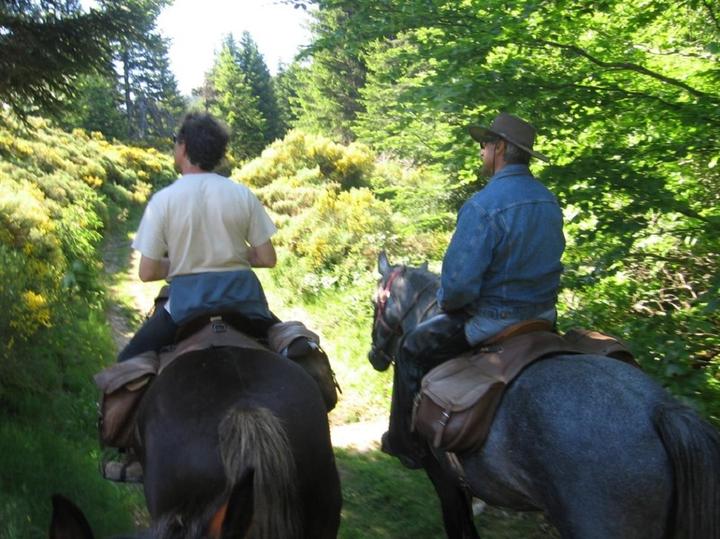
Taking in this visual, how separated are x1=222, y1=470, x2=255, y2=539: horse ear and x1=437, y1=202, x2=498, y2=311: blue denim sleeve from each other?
178 centimetres

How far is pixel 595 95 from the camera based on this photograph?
456 cm

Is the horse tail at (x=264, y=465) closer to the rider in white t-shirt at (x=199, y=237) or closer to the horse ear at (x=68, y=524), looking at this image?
the horse ear at (x=68, y=524)

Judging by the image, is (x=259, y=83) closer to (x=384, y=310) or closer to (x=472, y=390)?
(x=384, y=310)

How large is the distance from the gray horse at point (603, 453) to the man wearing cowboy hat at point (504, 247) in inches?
20.9

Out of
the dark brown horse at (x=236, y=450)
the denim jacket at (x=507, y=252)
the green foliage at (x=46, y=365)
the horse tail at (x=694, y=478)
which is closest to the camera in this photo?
the dark brown horse at (x=236, y=450)

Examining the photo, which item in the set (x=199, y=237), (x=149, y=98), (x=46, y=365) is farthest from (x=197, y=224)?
(x=149, y=98)

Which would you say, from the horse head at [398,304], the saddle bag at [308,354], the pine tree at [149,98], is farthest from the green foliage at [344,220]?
the pine tree at [149,98]

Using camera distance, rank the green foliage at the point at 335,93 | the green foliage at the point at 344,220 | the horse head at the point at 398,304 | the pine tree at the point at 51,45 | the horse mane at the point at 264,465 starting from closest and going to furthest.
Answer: the horse mane at the point at 264,465, the horse head at the point at 398,304, the pine tree at the point at 51,45, the green foliage at the point at 344,220, the green foliage at the point at 335,93

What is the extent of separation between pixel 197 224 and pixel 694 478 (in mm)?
2605

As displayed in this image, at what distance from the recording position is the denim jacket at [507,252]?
314 centimetres

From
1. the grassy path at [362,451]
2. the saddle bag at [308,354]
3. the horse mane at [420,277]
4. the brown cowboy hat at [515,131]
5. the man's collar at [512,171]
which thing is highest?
the brown cowboy hat at [515,131]

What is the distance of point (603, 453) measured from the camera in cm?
235

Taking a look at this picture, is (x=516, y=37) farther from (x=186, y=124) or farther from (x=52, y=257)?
(x=52, y=257)

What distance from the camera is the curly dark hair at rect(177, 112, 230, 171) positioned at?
3256 millimetres
